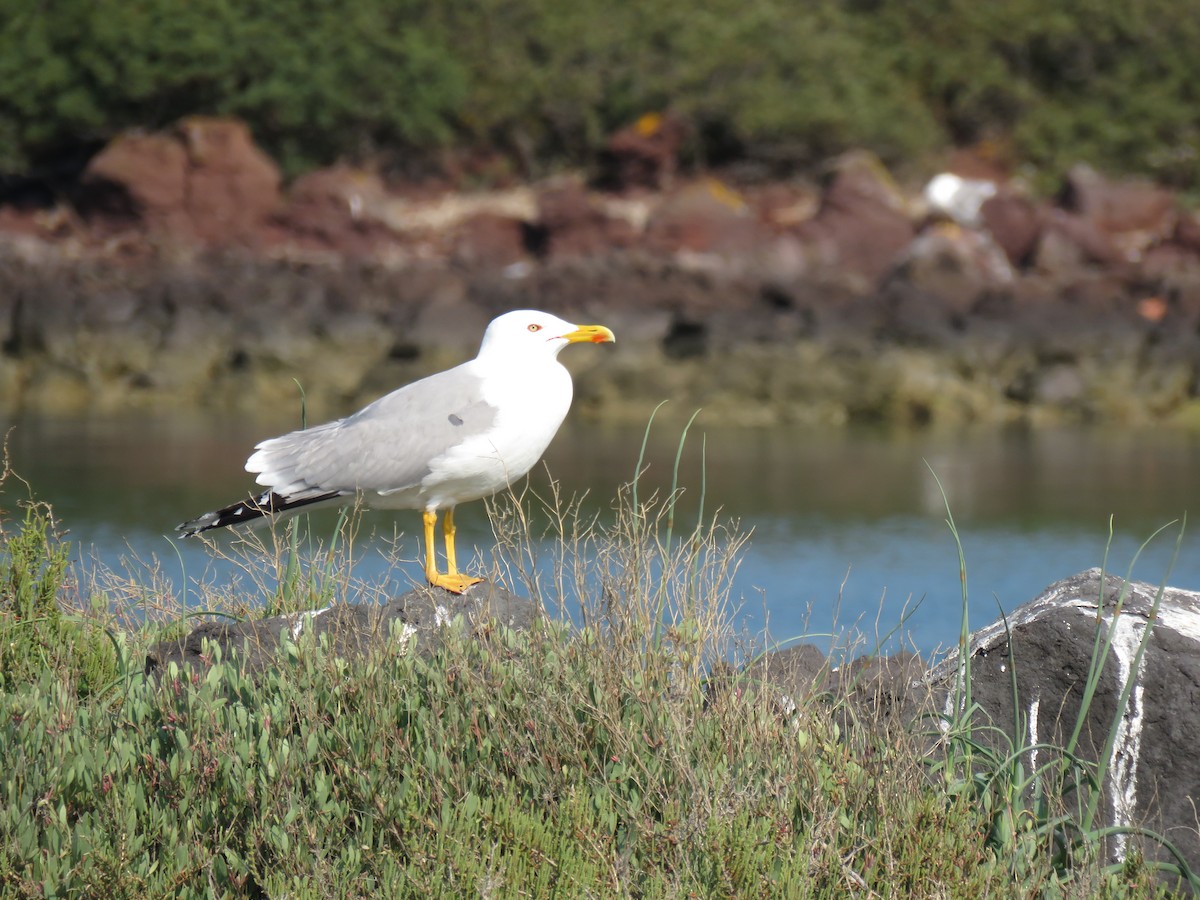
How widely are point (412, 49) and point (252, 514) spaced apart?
2823 cm

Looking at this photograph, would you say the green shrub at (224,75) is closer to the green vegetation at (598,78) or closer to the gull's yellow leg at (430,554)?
the green vegetation at (598,78)

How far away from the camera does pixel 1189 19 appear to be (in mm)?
35375

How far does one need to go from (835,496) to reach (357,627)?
492 inches

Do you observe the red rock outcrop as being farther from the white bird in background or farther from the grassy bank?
the grassy bank

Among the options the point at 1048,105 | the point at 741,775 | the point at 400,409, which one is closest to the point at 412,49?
the point at 1048,105

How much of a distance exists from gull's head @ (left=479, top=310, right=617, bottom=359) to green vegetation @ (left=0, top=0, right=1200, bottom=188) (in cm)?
2653

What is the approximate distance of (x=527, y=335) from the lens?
18.9 feet

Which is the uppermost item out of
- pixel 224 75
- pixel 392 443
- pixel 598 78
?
pixel 224 75

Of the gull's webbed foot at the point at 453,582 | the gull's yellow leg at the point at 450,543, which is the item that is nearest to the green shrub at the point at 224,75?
the gull's yellow leg at the point at 450,543

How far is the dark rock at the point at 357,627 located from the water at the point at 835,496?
448cm

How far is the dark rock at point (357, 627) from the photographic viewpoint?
4438 mm

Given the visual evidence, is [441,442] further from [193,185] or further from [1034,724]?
[193,185]

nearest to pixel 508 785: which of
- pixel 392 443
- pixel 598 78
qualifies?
pixel 392 443

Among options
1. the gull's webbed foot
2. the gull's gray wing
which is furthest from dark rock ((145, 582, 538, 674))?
the gull's gray wing
